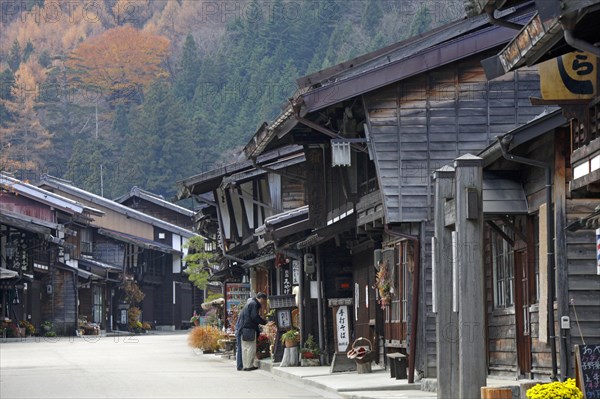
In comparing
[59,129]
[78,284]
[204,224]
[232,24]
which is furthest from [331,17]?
[204,224]

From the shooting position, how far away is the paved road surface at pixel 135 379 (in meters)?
18.8

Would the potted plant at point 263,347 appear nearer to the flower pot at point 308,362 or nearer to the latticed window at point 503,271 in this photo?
the flower pot at point 308,362

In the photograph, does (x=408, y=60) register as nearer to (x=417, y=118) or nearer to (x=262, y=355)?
(x=417, y=118)

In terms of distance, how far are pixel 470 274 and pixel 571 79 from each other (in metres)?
3.58

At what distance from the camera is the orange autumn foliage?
406 feet

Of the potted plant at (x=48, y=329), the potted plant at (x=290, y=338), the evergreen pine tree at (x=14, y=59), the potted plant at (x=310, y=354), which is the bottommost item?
the potted plant at (x=48, y=329)

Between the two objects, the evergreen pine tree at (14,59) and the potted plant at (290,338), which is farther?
the evergreen pine tree at (14,59)

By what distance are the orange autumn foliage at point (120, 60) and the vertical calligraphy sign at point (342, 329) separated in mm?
98934

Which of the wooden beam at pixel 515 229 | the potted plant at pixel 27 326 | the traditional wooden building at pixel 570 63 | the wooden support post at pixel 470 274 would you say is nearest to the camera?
the traditional wooden building at pixel 570 63

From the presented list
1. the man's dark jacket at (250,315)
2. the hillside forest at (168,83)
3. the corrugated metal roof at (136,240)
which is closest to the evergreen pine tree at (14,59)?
the hillside forest at (168,83)

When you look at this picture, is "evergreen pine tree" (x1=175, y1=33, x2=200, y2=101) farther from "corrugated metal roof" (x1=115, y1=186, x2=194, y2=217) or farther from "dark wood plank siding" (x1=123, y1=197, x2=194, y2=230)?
"corrugated metal roof" (x1=115, y1=186, x2=194, y2=217)

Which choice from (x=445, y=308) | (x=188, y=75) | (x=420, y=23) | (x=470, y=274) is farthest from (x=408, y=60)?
(x=188, y=75)

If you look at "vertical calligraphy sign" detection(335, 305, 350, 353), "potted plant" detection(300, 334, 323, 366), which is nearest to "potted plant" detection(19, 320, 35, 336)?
"potted plant" detection(300, 334, 323, 366)

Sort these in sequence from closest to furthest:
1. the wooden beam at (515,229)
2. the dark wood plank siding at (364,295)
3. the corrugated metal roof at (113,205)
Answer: the wooden beam at (515,229), the dark wood plank siding at (364,295), the corrugated metal roof at (113,205)
